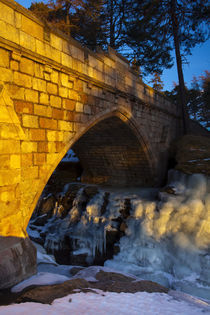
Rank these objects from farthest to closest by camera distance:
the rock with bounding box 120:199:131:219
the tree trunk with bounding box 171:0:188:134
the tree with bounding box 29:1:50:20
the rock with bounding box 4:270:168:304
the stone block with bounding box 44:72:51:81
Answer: the tree with bounding box 29:1:50:20 < the tree trunk with bounding box 171:0:188:134 < the rock with bounding box 120:199:131:219 < the stone block with bounding box 44:72:51:81 < the rock with bounding box 4:270:168:304

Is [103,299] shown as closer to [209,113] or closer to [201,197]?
[201,197]

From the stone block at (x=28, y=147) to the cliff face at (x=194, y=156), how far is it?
5.65 metres

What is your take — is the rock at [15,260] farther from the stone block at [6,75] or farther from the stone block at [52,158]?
the stone block at [6,75]

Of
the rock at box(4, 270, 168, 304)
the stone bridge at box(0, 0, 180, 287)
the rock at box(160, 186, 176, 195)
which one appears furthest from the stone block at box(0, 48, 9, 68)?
the rock at box(160, 186, 176, 195)

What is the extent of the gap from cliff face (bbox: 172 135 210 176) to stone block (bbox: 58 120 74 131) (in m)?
4.85

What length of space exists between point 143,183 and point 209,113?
1700 cm

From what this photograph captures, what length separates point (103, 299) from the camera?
7.85 feet

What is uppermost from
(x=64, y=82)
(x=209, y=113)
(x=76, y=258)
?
(x=209, y=113)

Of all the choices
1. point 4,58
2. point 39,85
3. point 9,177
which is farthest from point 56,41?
point 9,177

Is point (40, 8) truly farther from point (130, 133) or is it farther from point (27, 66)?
point (27, 66)

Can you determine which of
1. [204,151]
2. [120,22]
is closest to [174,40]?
[120,22]

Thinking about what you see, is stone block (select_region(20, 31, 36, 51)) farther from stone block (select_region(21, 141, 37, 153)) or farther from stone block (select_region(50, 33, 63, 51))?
stone block (select_region(21, 141, 37, 153))

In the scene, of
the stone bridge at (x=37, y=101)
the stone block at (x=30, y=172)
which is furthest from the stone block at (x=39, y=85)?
the stone block at (x=30, y=172)

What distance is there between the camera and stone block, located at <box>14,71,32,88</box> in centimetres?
321
